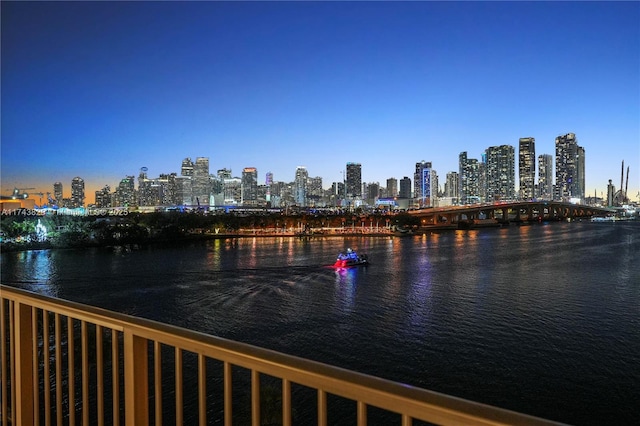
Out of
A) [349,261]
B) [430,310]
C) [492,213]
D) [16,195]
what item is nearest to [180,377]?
[430,310]

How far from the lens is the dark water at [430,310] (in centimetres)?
1105

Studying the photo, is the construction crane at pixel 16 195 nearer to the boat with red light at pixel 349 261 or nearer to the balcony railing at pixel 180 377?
the boat with red light at pixel 349 261

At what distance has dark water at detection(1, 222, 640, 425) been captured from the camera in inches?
435

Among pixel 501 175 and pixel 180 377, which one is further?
pixel 501 175

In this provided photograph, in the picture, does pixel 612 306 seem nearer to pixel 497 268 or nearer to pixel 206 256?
pixel 497 268

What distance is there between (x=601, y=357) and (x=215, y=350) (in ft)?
45.3

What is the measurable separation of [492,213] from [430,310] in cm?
6336

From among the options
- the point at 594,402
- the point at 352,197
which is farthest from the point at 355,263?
the point at 352,197

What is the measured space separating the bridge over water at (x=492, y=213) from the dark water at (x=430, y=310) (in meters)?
34.2

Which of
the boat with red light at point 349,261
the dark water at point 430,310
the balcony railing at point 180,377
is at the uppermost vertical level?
the balcony railing at point 180,377

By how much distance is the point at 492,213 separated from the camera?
7625 cm

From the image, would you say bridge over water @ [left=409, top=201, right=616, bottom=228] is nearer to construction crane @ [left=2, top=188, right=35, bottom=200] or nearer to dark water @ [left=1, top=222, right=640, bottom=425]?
dark water @ [left=1, top=222, right=640, bottom=425]

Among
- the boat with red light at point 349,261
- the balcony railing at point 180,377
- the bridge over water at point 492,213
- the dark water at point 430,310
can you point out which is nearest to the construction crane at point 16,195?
the dark water at point 430,310

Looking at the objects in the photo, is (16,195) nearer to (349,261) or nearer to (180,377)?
(349,261)
